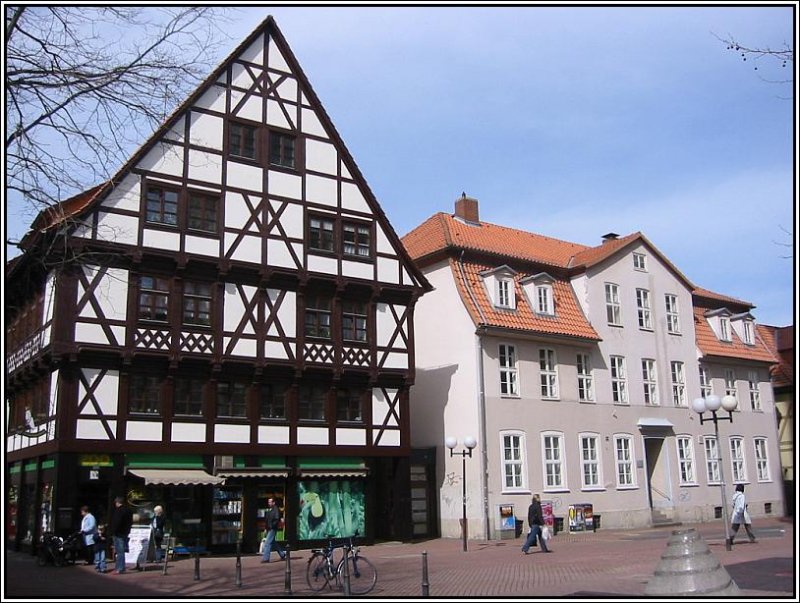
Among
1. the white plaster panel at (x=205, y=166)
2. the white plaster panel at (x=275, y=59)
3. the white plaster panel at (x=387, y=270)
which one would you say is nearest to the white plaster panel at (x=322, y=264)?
the white plaster panel at (x=387, y=270)

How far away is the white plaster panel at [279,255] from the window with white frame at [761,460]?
26.8m

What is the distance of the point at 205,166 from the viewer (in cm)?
2712

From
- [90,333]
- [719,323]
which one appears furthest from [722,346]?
[90,333]

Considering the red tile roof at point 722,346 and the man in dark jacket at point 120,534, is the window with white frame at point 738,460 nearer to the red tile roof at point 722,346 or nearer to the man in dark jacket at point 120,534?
the red tile roof at point 722,346

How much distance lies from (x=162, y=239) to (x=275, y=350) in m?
4.89

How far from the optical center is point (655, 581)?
13.9m

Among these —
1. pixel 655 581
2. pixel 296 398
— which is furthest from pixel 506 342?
pixel 655 581

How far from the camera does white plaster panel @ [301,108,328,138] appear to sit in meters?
29.6

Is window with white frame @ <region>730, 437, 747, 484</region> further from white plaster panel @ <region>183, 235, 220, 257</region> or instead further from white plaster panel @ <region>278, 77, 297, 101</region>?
white plaster panel @ <region>183, 235, 220, 257</region>

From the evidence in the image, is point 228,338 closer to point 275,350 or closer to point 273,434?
point 275,350

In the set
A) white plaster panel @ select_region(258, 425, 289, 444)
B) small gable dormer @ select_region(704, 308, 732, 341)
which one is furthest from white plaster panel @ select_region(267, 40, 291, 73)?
small gable dormer @ select_region(704, 308, 732, 341)

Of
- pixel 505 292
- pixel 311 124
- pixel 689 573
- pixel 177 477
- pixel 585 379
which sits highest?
pixel 311 124

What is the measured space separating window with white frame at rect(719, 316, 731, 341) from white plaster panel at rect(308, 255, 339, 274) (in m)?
22.6

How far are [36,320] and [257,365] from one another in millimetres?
7218
